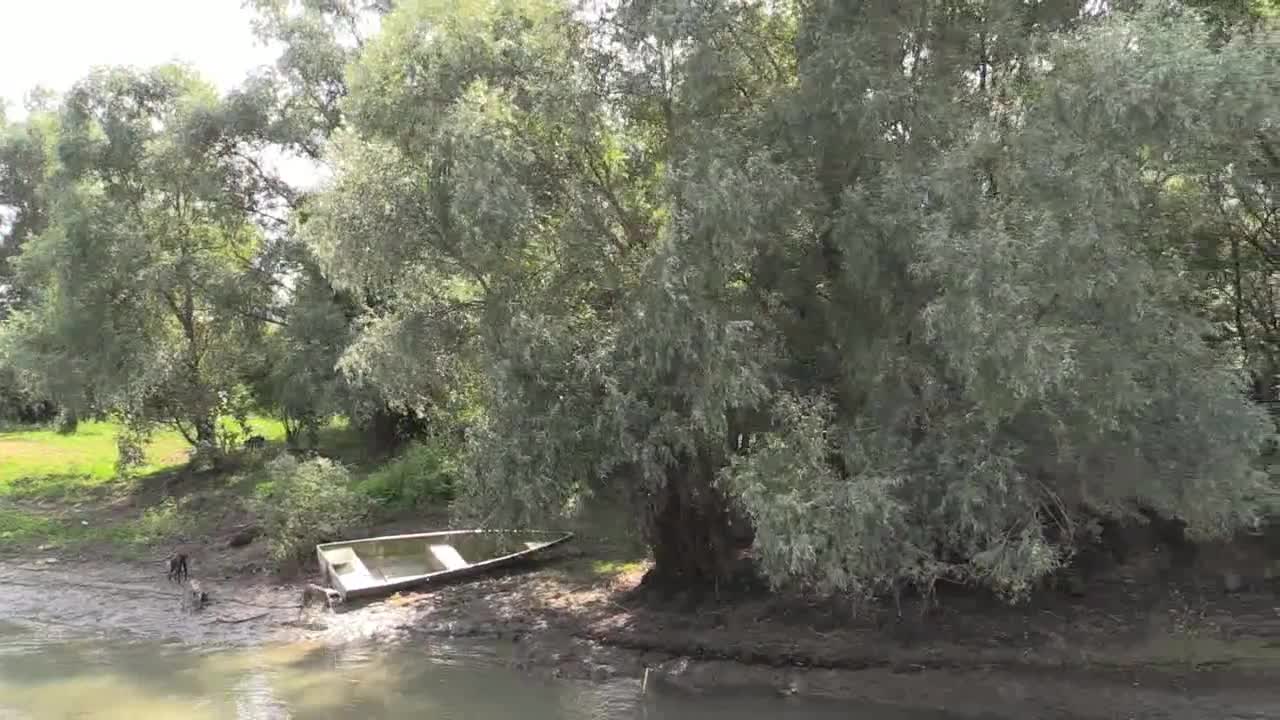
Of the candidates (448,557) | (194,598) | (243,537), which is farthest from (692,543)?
(243,537)

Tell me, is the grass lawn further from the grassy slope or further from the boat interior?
the boat interior

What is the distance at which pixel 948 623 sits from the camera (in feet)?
39.9

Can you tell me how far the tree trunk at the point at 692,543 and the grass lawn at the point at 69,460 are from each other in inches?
640

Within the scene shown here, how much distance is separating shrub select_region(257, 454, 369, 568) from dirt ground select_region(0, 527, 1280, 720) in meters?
1.55

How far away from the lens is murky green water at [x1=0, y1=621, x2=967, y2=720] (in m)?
11.1

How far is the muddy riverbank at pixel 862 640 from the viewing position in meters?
10.8

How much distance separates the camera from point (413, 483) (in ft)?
70.6

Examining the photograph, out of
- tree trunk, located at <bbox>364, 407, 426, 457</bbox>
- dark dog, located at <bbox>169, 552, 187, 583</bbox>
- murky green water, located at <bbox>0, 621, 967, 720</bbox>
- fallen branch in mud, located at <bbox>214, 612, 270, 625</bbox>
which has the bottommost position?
murky green water, located at <bbox>0, 621, 967, 720</bbox>

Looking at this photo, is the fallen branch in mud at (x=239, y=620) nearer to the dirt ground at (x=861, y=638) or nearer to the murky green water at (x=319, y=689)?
the dirt ground at (x=861, y=638)

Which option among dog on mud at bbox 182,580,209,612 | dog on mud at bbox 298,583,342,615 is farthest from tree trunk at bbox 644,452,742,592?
dog on mud at bbox 182,580,209,612

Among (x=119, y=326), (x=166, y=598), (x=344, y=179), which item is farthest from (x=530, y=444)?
(x=119, y=326)

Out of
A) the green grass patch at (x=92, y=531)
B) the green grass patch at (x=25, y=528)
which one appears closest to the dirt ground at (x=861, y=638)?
the green grass patch at (x=92, y=531)

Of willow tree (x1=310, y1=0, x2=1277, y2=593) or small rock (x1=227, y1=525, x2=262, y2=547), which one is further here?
small rock (x1=227, y1=525, x2=262, y2=547)

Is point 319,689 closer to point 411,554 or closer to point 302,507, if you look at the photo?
point 302,507
